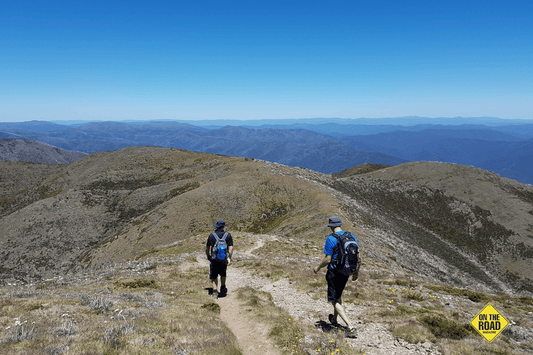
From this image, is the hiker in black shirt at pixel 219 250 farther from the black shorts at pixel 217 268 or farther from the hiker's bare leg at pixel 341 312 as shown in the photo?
the hiker's bare leg at pixel 341 312

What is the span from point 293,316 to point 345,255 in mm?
4526

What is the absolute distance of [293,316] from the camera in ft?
36.2

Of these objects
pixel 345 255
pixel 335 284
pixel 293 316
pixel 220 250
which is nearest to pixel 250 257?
Result: pixel 220 250

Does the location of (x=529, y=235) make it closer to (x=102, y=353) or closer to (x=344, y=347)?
(x=344, y=347)

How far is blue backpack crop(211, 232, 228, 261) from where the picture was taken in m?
12.4

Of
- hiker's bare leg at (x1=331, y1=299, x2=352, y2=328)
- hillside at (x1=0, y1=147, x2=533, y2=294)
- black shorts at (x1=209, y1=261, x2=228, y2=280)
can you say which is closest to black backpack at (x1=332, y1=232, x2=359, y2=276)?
hiker's bare leg at (x1=331, y1=299, x2=352, y2=328)

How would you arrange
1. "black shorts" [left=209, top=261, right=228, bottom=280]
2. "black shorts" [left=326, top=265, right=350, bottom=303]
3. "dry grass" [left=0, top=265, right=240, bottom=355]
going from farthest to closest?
"black shorts" [left=209, top=261, right=228, bottom=280], "black shorts" [left=326, top=265, right=350, bottom=303], "dry grass" [left=0, top=265, right=240, bottom=355]

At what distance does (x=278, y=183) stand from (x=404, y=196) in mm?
44444

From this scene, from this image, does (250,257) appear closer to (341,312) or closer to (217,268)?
(217,268)

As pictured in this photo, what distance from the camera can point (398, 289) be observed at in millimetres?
14930

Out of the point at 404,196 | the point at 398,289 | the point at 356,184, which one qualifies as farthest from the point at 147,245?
the point at 404,196

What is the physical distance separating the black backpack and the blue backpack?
227 inches

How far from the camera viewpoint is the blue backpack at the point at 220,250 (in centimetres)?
1239

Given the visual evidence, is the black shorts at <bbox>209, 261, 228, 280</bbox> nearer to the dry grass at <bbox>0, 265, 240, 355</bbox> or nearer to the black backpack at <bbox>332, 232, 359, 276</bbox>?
the dry grass at <bbox>0, 265, 240, 355</bbox>
